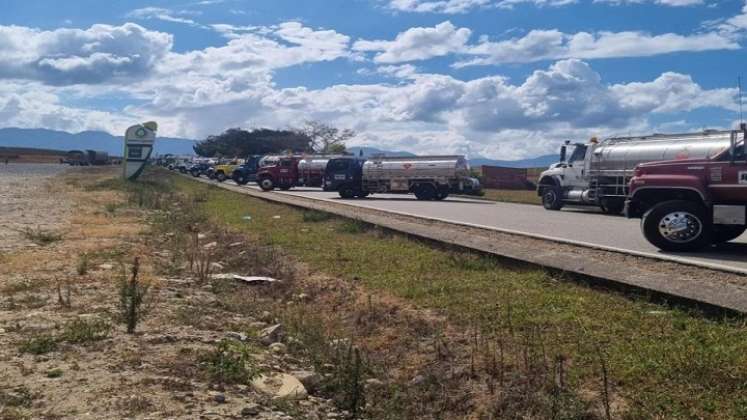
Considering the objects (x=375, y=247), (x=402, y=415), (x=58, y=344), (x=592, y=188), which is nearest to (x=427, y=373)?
(x=402, y=415)

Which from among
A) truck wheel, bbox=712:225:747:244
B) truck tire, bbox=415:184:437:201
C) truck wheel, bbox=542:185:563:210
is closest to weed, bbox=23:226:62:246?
truck wheel, bbox=712:225:747:244

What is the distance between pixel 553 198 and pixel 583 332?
71.4ft

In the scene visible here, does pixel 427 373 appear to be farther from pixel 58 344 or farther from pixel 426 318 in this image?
pixel 58 344

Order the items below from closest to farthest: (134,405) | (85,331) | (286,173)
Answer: (134,405)
(85,331)
(286,173)

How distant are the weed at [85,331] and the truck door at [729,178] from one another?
375 inches

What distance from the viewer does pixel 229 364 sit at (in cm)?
571

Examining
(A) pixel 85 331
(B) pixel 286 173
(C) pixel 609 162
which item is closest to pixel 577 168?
(C) pixel 609 162

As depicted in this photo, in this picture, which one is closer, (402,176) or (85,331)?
(85,331)

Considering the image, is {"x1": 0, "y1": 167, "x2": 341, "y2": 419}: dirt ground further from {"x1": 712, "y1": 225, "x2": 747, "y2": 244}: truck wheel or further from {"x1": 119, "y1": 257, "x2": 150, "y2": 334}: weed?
{"x1": 712, "y1": 225, "x2": 747, "y2": 244}: truck wheel

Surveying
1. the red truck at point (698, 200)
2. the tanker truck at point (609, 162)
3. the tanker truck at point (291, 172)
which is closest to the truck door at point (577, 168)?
the tanker truck at point (609, 162)

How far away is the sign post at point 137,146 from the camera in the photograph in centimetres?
4850

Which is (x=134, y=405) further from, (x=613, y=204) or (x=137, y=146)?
(x=137, y=146)

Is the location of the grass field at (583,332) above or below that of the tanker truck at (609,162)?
below

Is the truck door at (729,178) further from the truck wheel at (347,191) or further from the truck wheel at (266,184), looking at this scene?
the truck wheel at (266,184)
